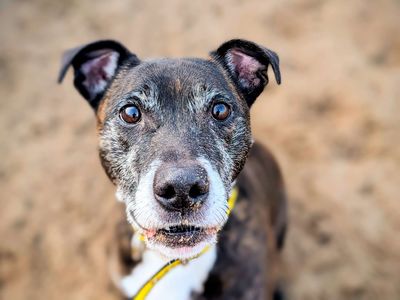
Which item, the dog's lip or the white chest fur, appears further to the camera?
the white chest fur

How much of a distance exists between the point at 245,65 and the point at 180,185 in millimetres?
1392

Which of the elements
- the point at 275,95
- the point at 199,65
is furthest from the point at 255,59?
the point at 275,95

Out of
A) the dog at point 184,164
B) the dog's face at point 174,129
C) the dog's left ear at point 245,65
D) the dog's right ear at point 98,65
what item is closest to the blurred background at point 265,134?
the dog at point 184,164

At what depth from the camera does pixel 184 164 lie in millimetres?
2604

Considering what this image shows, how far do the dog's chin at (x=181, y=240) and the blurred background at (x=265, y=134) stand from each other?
7.07ft

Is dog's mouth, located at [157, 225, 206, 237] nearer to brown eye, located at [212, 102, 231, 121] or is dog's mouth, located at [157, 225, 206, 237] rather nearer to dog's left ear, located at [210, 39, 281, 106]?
brown eye, located at [212, 102, 231, 121]

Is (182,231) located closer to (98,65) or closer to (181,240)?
(181,240)

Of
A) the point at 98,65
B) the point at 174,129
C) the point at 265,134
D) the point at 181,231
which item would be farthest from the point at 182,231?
the point at 265,134

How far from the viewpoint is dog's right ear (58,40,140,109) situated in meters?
3.43

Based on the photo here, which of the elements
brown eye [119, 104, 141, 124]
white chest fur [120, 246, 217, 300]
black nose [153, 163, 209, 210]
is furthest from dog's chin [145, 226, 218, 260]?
brown eye [119, 104, 141, 124]

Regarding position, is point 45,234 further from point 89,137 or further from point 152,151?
point 152,151

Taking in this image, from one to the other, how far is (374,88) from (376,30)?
1110mm

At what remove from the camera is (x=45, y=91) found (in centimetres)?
621

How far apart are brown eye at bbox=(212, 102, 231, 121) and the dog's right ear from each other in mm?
766
